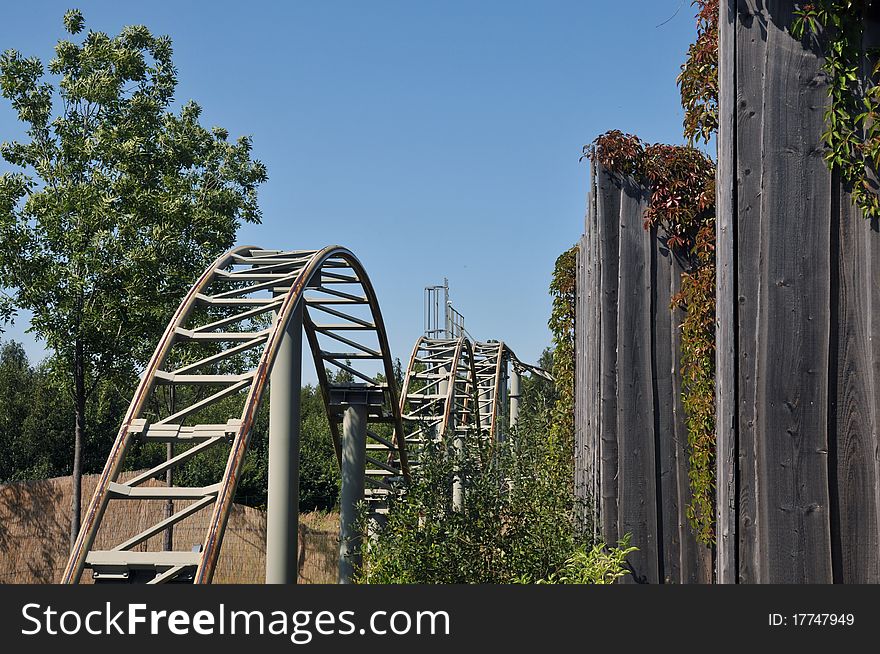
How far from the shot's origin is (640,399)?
466 cm

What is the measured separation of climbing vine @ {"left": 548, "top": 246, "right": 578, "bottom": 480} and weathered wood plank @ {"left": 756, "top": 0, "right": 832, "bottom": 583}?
241 inches

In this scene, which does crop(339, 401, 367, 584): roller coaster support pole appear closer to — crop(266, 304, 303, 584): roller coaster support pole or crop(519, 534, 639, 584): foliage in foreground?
crop(266, 304, 303, 584): roller coaster support pole

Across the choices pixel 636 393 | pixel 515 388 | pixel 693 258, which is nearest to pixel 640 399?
pixel 636 393

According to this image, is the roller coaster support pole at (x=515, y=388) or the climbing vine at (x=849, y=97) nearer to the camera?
the climbing vine at (x=849, y=97)

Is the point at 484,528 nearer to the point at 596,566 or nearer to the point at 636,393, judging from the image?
the point at 596,566

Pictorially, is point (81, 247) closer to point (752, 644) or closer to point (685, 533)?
point (685, 533)

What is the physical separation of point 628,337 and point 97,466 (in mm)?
22209

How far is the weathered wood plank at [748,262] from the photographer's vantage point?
2.88m

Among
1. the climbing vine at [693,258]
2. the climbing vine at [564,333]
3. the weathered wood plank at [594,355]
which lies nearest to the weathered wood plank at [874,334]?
the climbing vine at [693,258]

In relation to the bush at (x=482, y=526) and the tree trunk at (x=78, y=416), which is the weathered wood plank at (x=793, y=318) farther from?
the tree trunk at (x=78, y=416)

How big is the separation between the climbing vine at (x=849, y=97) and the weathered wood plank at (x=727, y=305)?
0.83 ft

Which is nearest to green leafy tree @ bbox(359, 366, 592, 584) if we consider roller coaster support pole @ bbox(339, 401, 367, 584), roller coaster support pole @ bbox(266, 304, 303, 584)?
roller coaster support pole @ bbox(266, 304, 303, 584)

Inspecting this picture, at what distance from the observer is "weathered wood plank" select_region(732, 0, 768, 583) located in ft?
9.44

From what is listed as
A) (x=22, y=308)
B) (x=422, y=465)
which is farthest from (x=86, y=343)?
(x=422, y=465)
